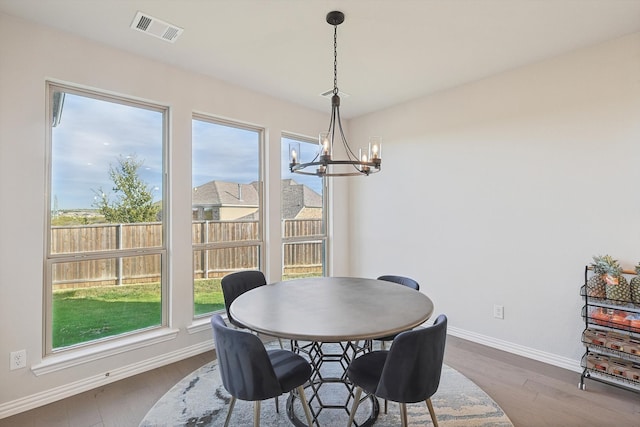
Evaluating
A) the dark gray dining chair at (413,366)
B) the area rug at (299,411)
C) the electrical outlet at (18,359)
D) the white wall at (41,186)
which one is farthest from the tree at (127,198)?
the dark gray dining chair at (413,366)

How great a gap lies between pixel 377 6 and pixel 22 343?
3.47 meters

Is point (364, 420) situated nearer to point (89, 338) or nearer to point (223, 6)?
point (89, 338)

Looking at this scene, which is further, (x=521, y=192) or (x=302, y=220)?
(x=302, y=220)

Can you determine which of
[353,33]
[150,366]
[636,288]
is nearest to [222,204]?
[150,366]

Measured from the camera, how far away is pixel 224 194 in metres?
3.59

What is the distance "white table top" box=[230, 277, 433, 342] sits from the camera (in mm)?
1658

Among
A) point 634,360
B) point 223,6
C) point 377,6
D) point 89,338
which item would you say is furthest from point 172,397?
point 634,360

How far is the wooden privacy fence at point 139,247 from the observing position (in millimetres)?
2617

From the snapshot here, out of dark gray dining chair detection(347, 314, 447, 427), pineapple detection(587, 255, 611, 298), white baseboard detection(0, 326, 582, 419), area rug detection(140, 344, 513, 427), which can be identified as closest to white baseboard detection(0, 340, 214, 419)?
white baseboard detection(0, 326, 582, 419)

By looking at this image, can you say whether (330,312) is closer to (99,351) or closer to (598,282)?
(99,351)

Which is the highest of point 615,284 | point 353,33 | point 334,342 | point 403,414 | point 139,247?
point 353,33

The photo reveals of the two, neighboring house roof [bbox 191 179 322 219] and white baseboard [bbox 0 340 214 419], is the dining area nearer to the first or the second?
white baseboard [bbox 0 340 214 419]

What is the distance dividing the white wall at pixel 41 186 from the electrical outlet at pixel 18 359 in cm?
3

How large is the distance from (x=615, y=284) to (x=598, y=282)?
118mm
